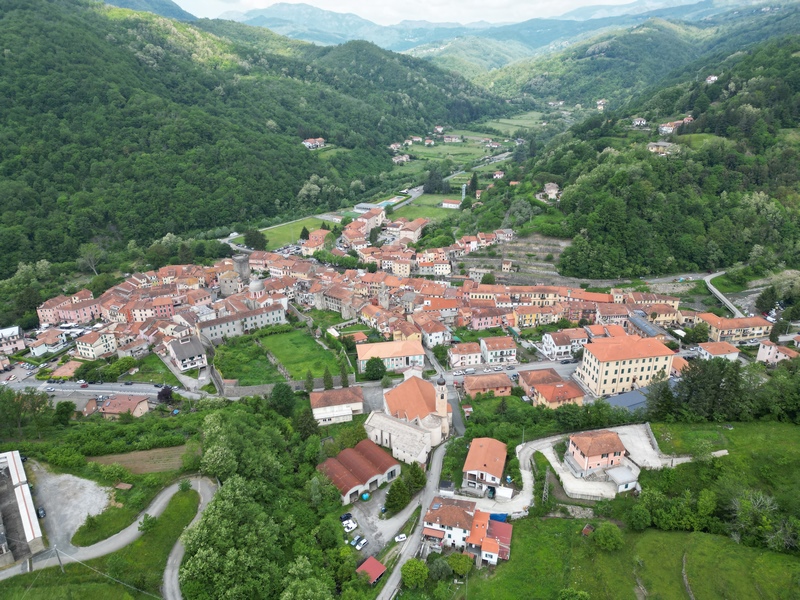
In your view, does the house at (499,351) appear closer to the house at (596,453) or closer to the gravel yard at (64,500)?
the house at (596,453)

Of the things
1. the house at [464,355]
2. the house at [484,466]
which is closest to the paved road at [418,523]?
the house at [484,466]

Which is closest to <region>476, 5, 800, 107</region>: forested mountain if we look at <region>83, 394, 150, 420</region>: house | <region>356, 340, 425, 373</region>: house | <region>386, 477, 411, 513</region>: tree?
<region>356, 340, 425, 373</region>: house

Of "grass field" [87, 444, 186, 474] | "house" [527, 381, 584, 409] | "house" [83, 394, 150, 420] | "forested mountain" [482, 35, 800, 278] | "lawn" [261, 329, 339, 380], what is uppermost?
"forested mountain" [482, 35, 800, 278]

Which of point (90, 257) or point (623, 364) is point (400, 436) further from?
point (90, 257)

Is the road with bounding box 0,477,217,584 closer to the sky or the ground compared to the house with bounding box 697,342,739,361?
closer to the sky

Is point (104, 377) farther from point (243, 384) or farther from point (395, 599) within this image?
point (395, 599)

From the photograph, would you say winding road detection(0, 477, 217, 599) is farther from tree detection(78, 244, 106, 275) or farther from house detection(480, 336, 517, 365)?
tree detection(78, 244, 106, 275)

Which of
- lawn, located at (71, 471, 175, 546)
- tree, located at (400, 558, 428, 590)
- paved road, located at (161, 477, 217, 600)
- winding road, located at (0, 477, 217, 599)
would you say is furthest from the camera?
tree, located at (400, 558, 428, 590)
